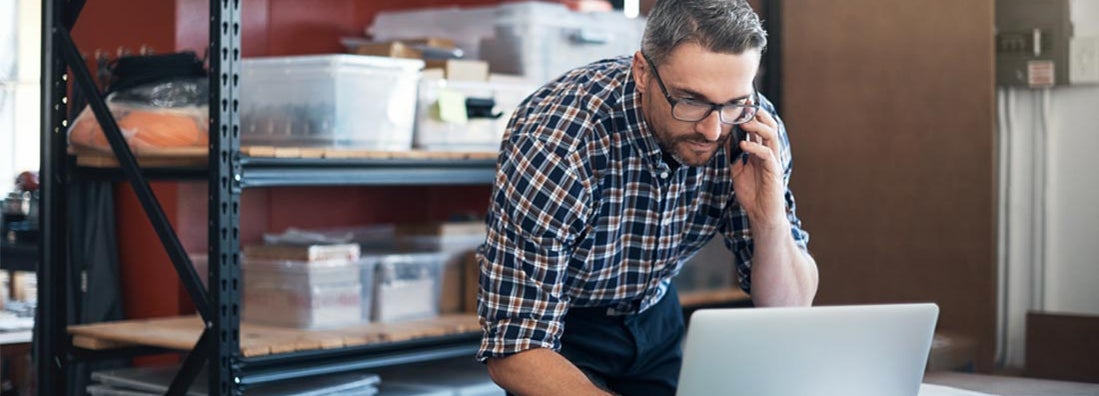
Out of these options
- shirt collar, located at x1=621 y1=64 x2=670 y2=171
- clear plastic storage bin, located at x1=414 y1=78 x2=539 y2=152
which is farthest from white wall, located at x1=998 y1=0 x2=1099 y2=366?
shirt collar, located at x1=621 y1=64 x2=670 y2=171

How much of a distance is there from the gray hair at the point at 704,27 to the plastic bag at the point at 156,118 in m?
1.23

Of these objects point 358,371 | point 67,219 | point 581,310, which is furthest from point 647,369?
point 67,219

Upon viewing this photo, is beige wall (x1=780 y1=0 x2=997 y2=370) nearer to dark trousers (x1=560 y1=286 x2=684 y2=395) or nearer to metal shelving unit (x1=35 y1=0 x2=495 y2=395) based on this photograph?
metal shelving unit (x1=35 y1=0 x2=495 y2=395)

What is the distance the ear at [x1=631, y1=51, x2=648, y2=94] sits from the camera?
1.84 metres

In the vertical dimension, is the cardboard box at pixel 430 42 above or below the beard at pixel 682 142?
above

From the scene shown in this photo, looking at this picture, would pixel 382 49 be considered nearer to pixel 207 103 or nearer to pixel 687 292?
pixel 207 103

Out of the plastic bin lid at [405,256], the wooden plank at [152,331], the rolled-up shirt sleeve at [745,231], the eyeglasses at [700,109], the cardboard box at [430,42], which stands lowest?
the wooden plank at [152,331]

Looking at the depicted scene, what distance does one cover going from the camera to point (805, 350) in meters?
1.50

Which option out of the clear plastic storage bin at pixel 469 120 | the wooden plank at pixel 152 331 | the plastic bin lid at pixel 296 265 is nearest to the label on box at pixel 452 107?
the clear plastic storage bin at pixel 469 120

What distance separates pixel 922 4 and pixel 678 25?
74.4 inches

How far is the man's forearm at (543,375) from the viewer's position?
178 centimetres

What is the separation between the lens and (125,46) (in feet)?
10.4

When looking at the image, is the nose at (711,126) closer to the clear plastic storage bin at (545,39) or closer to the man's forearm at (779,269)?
the man's forearm at (779,269)

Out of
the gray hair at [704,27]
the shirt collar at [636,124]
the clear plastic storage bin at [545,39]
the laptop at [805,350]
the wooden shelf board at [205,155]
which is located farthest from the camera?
the clear plastic storage bin at [545,39]
